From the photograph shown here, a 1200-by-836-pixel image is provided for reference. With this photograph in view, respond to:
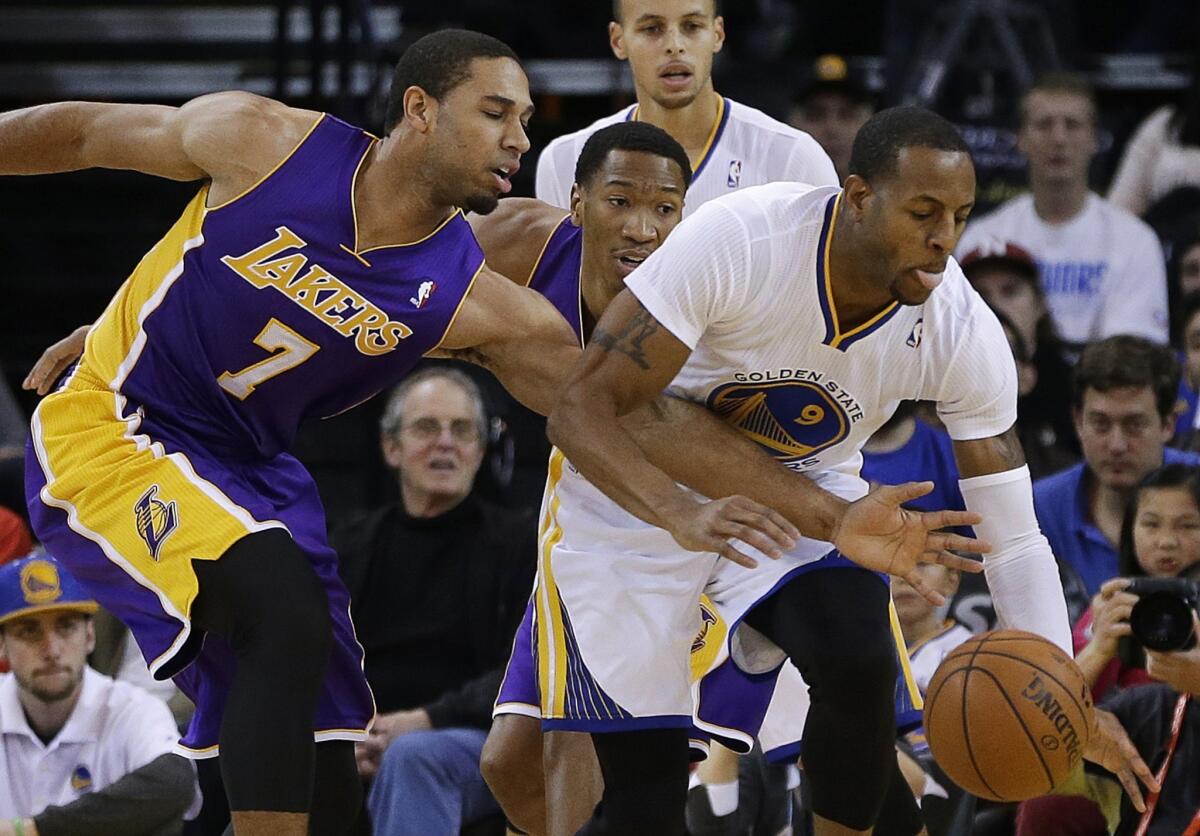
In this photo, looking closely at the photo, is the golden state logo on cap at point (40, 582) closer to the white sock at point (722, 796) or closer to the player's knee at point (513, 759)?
the player's knee at point (513, 759)

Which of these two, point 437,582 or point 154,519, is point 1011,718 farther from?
point 437,582

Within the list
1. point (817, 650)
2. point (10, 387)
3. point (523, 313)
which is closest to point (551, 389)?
point (523, 313)

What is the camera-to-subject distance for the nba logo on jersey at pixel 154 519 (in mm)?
4307

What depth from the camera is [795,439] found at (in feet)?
15.6

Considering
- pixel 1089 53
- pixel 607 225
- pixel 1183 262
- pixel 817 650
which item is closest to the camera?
pixel 817 650

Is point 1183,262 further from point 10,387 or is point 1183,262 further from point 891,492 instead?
point 10,387

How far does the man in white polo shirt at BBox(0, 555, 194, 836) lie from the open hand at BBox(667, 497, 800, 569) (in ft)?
7.94

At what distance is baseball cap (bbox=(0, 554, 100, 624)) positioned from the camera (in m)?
6.04

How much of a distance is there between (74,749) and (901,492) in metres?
3.08

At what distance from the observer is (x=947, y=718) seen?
445cm

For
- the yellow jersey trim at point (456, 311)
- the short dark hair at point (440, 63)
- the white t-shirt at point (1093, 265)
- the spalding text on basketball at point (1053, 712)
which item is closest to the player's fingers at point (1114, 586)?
the spalding text on basketball at point (1053, 712)

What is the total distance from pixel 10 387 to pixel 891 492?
6.00 metres

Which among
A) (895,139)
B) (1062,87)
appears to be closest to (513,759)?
(895,139)

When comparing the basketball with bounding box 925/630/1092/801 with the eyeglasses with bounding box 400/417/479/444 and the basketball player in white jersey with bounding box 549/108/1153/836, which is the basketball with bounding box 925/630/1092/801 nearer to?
the basketball player in white jersey with bounding box 549/108/1153/836
